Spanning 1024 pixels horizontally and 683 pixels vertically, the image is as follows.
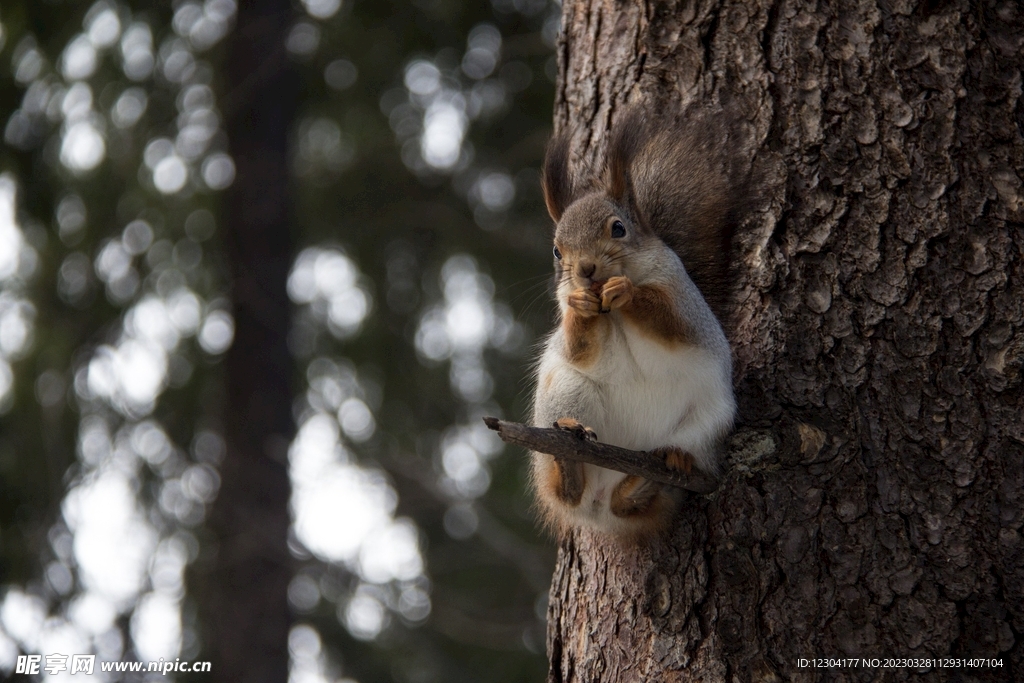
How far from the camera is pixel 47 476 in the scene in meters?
4.29

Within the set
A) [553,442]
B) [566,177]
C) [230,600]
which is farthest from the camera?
[230,600]

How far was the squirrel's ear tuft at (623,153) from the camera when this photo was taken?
193cm

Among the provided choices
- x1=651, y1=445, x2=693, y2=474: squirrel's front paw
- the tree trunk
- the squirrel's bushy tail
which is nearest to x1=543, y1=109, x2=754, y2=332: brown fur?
the squirrel's bushy tail

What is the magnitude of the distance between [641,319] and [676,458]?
0.27m

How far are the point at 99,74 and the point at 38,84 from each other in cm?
27

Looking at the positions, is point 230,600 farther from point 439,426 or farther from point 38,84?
point 38,84

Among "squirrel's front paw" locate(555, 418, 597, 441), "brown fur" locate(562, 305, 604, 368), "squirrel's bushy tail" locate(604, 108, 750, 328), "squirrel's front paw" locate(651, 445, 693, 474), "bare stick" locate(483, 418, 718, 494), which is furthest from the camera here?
"squirrel's bushy tail" locate(604, 108, 750, 328)

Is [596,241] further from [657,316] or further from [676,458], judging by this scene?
Answer: [676,458]

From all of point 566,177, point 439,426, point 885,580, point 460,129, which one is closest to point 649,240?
point 566,177

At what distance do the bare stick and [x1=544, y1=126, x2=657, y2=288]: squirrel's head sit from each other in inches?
16.2

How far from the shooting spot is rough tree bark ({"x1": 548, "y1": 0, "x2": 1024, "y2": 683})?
5.27ft

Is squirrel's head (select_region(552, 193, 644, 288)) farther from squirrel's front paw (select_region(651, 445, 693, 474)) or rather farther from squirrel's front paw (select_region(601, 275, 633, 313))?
squirrel's front paw (select_region(651, 445, 693, 474))

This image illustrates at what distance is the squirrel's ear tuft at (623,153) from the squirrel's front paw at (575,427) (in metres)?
0.57

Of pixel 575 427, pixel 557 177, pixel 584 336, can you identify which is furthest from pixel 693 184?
pixel 575 427
